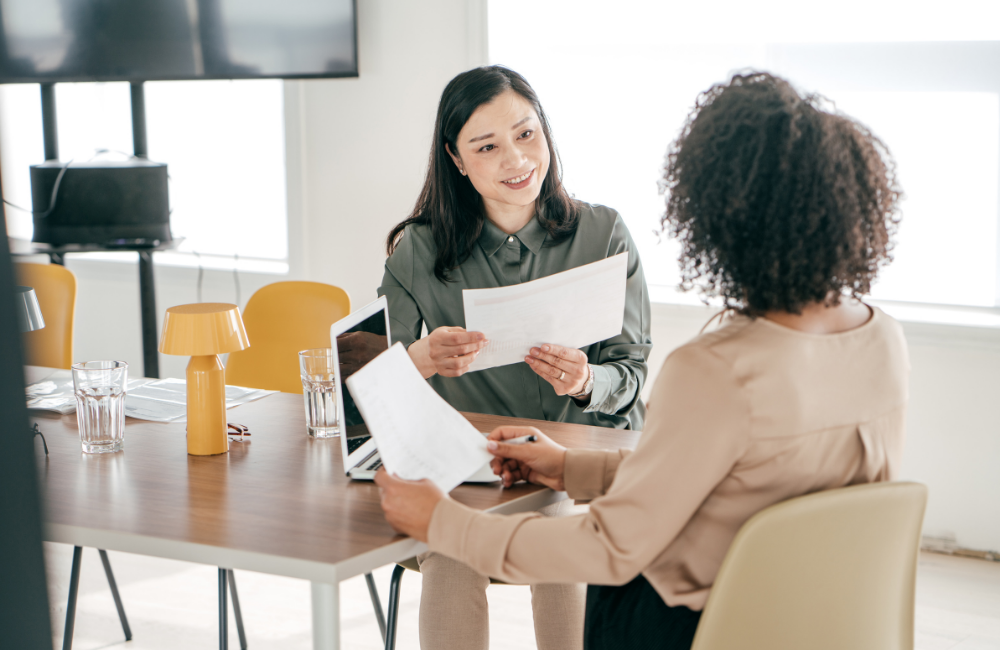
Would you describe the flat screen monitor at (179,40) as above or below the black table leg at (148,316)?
above

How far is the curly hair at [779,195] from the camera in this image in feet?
3.28

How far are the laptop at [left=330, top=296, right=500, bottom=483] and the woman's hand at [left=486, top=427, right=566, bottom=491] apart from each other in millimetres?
20

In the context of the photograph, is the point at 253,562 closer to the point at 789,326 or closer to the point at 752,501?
the point at 752,501

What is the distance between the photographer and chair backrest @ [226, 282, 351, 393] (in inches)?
95.3

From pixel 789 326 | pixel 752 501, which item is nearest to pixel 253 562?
pixel 752 501

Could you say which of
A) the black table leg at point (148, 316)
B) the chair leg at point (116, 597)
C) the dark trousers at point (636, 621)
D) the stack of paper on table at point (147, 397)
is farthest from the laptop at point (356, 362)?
the black table leg at point (148, 316)

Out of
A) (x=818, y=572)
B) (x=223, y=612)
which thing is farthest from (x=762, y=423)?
(x=223, y=612)

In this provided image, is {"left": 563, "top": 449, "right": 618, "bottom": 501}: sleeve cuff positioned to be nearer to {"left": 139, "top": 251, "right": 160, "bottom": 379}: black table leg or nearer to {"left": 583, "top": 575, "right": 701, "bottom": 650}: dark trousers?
{"left": 583, "top": 575, "right": 701, "bottom": 650}: dark trousers

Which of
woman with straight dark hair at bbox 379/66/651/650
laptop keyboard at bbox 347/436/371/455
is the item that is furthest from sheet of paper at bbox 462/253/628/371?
laptop keyboard at bbox 347/436/371/455

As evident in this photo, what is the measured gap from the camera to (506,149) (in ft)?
6.49

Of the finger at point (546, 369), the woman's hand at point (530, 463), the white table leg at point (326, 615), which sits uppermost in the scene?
the finger at point (546, 369)

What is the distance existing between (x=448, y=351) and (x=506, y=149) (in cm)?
48

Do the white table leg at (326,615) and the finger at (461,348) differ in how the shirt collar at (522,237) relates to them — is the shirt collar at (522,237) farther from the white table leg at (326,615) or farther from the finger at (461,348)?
the white table leg at (326,615)

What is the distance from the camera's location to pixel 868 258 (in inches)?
42.0
